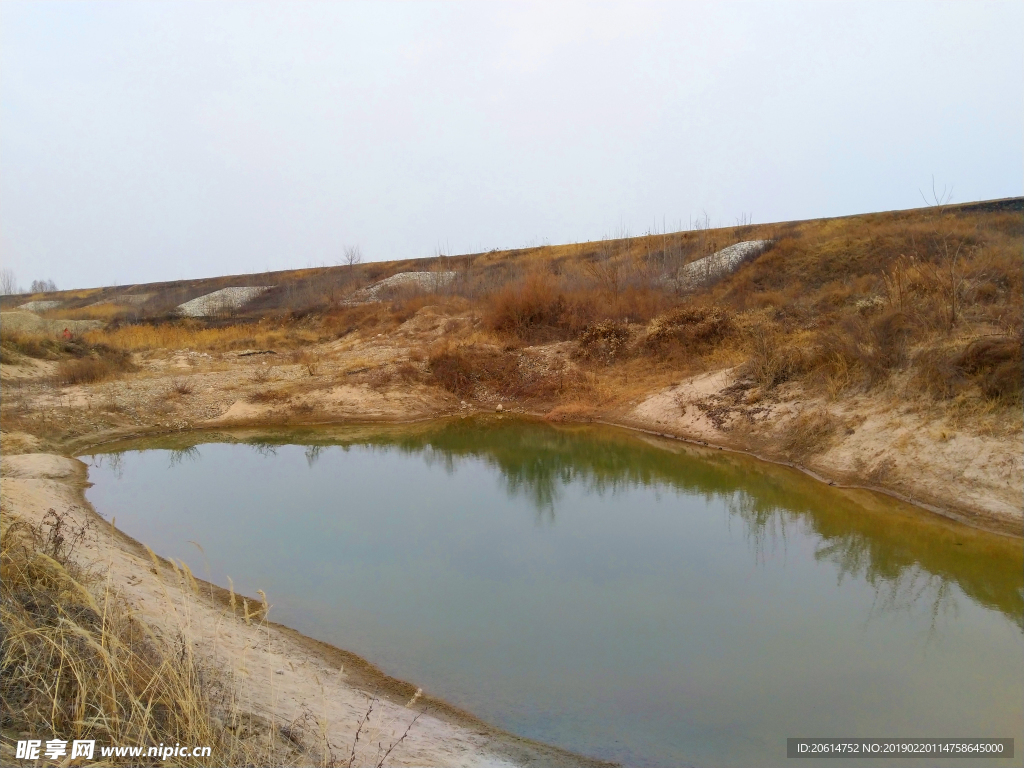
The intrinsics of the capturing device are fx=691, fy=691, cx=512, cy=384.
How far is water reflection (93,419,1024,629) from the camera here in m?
7.57

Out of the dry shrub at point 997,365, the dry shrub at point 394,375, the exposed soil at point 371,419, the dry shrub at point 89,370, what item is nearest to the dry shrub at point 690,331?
the exposed soil at point 371,419

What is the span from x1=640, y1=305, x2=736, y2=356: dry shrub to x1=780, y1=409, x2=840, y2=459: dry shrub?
589 cm

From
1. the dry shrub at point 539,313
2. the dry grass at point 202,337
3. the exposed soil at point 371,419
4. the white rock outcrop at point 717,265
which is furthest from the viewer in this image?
the dry grass at point 202,337

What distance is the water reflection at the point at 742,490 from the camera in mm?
7570

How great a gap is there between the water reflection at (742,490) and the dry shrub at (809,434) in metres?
0.63

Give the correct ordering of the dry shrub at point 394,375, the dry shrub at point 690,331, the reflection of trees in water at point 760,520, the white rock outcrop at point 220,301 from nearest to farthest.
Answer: the reflection of trees in water at point 760,520, the dry shrub at point 690,331, the dry shrub at point 394,375, the white rock outcrop at point 220,301

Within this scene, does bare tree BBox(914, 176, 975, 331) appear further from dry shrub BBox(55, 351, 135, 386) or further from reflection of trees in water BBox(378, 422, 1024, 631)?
dry shrub BBox(55, 351, 135, 386)

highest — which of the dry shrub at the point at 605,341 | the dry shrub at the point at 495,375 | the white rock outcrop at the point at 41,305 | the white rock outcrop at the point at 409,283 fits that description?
the white rock outcrop at the point at 41,305

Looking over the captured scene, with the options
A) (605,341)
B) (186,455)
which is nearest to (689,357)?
(605,341)

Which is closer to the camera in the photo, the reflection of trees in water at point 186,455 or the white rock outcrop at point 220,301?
the reflection of trees in water at point 186,455

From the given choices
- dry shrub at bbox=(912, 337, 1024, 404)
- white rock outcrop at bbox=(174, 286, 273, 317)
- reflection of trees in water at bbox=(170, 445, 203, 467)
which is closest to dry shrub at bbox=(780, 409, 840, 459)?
dry shrub at bbox=(912, 337, 1024, 404)

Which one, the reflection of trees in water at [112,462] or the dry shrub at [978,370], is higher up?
the dry shrub at [978,370]

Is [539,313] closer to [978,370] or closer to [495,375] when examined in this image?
[495,375]

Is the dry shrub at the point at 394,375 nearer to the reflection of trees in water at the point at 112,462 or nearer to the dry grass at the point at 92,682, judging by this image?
the reflection of trees in water at the point at 112,462
